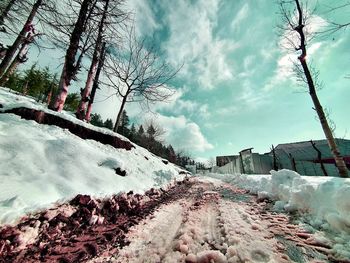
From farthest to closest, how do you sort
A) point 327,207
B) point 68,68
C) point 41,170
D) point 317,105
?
1. point 317,105
2. point 68,68
3. point 41,170
4. point 327,207

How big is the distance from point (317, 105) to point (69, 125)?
9.51 m

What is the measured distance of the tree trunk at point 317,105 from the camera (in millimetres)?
6527

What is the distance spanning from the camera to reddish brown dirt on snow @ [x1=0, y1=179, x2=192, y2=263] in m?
1.68

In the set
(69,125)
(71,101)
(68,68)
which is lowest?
Answer: (69,125)

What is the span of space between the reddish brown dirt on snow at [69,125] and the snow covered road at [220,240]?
12.9 feet

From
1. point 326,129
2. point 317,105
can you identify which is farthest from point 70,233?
point 317,105

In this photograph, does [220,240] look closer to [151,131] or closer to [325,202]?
[325,202]

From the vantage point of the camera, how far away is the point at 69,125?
548 centimetres

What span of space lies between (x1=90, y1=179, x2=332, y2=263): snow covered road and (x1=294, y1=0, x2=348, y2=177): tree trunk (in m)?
5.26

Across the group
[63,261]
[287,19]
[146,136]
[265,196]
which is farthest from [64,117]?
[146,136]

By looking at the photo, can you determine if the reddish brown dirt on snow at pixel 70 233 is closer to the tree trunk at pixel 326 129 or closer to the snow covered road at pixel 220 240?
the snow covered road at pixel 220 240

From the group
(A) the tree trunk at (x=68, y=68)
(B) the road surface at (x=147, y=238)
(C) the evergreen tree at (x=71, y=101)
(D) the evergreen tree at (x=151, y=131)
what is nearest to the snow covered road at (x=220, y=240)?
(B) the road surface at (x=147, y=238)

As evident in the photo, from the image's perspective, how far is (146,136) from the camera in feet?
133

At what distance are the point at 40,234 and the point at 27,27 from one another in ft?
33.9
